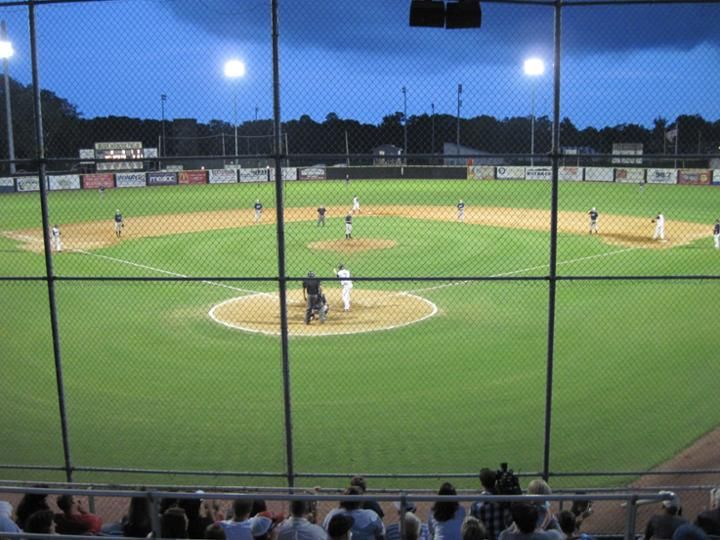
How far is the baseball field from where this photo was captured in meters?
11.5

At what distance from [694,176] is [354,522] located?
48001mm

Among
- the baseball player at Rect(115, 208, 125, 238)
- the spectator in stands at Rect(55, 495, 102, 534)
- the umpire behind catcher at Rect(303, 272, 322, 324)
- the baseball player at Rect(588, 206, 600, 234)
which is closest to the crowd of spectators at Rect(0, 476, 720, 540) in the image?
the spectator in stands at Rect(55, 495, 102, 534)

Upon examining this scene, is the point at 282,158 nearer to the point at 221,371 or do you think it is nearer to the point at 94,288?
the point at 221,371

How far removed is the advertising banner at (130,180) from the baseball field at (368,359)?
53.8ft

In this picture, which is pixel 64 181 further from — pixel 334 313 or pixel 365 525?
pixel 365 525

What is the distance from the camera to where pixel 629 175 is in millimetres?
48344

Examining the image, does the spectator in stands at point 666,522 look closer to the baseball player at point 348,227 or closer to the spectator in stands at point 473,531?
the spectator in stands at point 473,531

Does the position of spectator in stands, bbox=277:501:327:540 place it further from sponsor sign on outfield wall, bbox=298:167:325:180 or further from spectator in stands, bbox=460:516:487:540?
sponsor sign on outfield wall, bbox=298:167:325:180

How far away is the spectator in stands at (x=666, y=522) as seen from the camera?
19.7ft

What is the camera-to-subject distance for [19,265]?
28.6 meters

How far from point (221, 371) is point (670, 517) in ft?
35.5

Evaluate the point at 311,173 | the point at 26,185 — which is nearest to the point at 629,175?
the point at 311,173

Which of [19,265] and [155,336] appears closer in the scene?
[155,336]

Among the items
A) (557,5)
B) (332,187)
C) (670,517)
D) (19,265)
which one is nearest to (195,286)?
(19,265)
